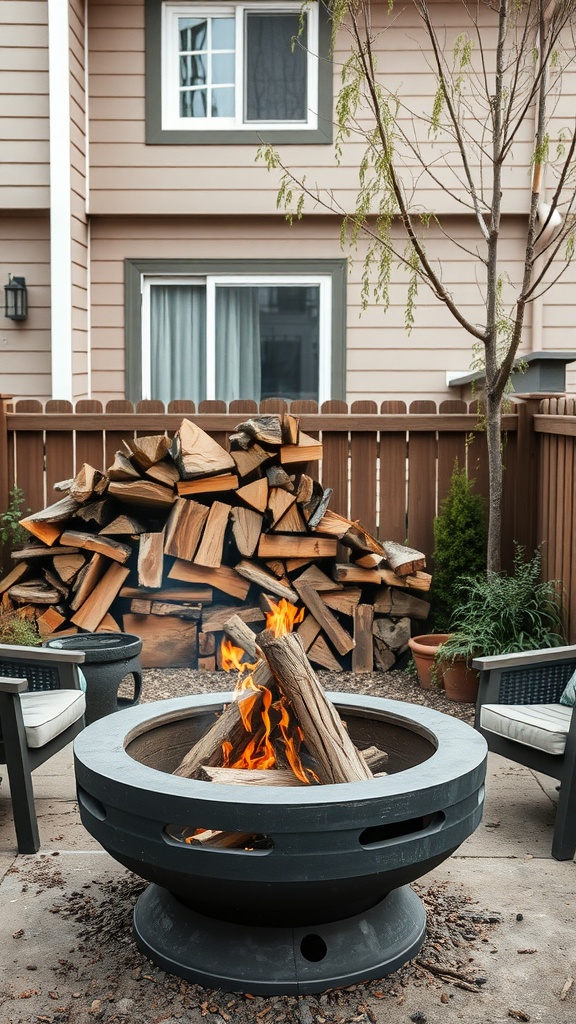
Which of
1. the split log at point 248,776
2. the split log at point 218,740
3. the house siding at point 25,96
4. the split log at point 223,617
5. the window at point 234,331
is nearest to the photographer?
the split log at point 248,776

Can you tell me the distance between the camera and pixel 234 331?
788cm

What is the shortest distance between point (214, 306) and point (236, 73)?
1.85 metres

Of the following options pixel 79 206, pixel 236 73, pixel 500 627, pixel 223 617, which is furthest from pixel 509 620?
pixel 236 73

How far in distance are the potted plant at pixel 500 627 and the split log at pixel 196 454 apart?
1557 mm

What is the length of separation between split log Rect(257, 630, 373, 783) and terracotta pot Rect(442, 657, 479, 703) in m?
2.51

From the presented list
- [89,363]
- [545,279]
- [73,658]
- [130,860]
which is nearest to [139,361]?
[89,363]

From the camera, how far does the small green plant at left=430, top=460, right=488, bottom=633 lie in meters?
5.78

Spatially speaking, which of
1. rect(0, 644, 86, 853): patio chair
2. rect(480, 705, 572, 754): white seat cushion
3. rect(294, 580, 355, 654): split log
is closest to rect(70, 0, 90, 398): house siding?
rect(294, 580, 355, 654): split log

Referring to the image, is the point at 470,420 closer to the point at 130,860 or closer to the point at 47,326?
the point at 47,326

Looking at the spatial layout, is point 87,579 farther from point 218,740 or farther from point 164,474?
point 218,740

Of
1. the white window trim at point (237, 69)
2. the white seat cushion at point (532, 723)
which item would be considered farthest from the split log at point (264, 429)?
the white window trim at point (237, 69)

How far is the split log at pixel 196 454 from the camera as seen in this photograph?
544 cm

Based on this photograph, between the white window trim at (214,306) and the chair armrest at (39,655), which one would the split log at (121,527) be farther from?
the white window trim at (214,306)

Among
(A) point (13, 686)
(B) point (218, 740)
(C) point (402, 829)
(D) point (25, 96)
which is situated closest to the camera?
(C) point (402, 829)
